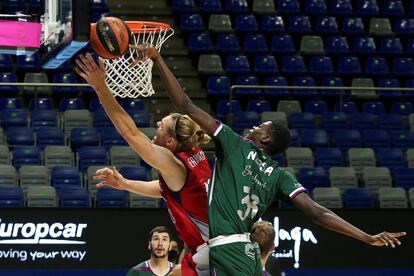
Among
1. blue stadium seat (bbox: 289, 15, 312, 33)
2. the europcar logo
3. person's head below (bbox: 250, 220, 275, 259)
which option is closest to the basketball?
person's head below (bbox: 250, 220, 275, 259)

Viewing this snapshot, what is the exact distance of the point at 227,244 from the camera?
6.18 m

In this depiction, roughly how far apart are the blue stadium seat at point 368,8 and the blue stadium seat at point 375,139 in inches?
187

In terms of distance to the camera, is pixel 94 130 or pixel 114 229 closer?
pixel 114 229

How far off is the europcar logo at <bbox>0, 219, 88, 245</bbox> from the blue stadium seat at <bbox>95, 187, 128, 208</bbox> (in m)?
0.96

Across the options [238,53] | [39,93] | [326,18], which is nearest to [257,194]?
[39,93]

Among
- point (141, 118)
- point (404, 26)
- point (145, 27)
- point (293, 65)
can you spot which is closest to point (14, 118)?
point (141, 118)

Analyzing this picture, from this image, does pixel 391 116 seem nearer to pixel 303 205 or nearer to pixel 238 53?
pixel 238 53

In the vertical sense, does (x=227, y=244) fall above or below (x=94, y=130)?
above

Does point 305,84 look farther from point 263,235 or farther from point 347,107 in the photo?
point 263,235

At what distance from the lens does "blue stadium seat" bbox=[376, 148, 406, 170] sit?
16.7m

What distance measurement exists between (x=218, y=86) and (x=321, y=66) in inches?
95.1

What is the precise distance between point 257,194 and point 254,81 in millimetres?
12316

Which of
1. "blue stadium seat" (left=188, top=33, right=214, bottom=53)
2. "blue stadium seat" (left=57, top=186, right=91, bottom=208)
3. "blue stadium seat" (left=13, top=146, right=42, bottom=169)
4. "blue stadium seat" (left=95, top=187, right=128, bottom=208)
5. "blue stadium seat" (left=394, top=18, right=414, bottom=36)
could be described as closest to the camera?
"blue stadium seat" (left=57, top=186, right=91, bottom=208)

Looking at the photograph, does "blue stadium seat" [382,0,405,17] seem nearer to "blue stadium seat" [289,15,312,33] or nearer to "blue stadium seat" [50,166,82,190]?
"blue stadium seat" [289,15,312,33]
